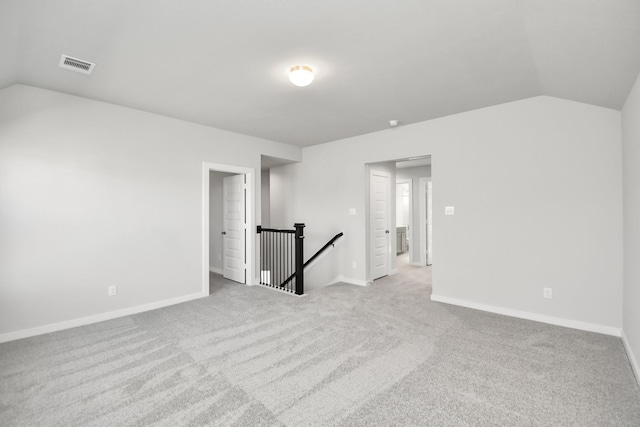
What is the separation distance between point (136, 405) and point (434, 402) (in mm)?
1969

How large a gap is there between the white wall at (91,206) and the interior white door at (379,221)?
2.87m

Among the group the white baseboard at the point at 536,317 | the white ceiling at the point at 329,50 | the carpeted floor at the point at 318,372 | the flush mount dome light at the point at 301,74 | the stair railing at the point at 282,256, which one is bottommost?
the carpeted floor at the point at 318,372

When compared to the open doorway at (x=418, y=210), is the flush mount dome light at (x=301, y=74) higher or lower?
higher

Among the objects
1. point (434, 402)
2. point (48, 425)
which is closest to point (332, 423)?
point (434, 402)

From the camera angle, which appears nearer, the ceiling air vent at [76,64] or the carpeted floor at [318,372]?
the carpeted floor at [318,372]

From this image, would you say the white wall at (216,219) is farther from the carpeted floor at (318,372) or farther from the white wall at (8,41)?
the white wall at (8,41)

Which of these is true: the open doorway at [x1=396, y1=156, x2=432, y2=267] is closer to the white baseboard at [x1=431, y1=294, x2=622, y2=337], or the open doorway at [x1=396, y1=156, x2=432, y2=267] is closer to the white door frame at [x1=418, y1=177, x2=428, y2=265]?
the white door frame at [x1=418, y1=177, x2=428, y2=265]

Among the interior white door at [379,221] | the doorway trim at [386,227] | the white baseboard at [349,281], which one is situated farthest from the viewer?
the interior white door at [379,221]

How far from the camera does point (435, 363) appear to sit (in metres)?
2.48

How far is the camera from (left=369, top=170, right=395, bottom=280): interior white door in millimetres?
5457

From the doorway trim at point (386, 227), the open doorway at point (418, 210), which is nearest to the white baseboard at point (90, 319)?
the doorway trim at point (386, 227)

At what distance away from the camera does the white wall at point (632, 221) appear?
2.30 m

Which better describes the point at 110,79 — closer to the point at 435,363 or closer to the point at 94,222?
the point at 94,222

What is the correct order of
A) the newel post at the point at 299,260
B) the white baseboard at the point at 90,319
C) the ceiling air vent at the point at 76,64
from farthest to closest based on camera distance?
1. the newel post at the point at 299,260
2. the white baseboard at the point at 90,319
3. the ceiling air vent at the point at 76,64
